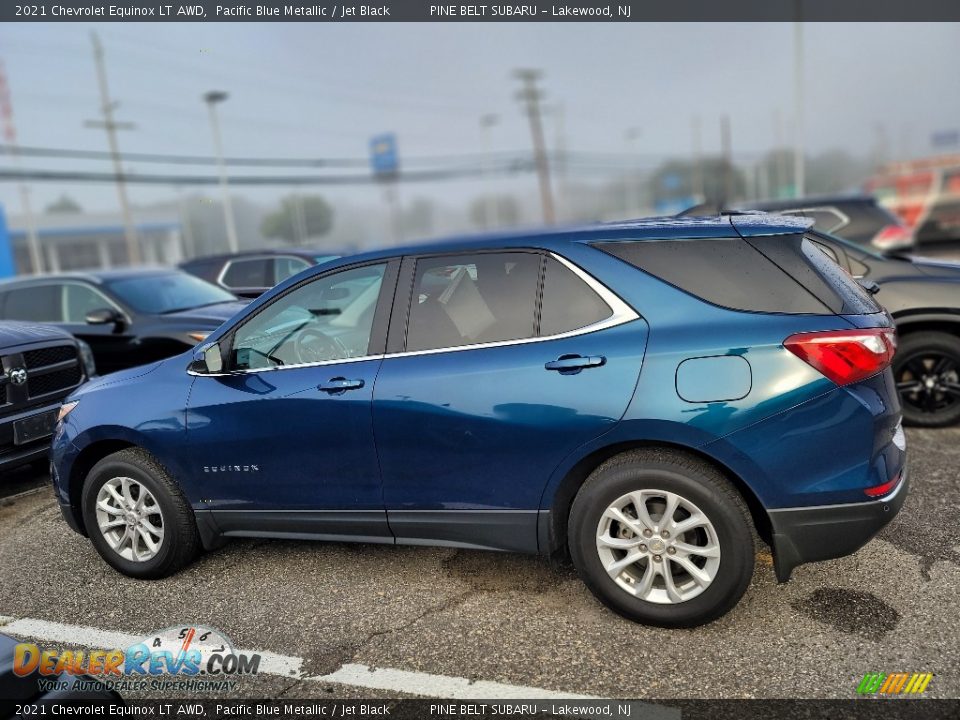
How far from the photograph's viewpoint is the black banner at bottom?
2.58 m

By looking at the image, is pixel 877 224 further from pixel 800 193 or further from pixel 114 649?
pixel 800 193

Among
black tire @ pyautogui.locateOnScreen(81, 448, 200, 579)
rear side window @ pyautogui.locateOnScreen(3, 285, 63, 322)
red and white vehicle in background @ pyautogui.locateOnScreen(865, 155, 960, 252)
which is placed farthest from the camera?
red and white vehicle in background @ pyautogui.locateOnScreen(865, 155, 960, 252)

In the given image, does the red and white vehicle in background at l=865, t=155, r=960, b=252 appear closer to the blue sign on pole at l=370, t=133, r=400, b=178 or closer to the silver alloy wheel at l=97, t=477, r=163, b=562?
the silver alloy wheel at l=97, t=477, r=163, b=562

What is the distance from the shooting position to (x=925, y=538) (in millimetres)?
3879

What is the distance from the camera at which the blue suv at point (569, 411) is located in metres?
2.91

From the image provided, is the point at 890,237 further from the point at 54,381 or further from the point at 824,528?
the point at 54,381

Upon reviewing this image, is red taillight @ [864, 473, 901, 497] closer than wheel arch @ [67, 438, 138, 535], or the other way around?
red taillight @ [864, 473, 901, 497]

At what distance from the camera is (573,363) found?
3.12m

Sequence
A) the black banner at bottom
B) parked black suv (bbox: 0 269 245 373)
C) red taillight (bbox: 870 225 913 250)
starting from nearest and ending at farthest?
1. the black banner at bottom
2. parked black suv (bbox: 0 269 245 373)
3. red taillight (bbox: 870 225 913 250)

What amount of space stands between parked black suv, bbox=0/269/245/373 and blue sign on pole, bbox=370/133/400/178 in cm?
5750

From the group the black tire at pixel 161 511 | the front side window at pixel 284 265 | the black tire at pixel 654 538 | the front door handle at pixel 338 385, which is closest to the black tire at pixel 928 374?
the black tire at pixel 654 538

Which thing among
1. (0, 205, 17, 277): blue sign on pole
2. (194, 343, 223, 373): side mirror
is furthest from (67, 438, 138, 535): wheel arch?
(0, 205, 17, 277): blue sign on pole

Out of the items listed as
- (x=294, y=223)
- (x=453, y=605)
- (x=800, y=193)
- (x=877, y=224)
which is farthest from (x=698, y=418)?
(x=294, y=223)

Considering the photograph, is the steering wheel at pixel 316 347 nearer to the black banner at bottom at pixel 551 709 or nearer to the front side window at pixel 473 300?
the front side window at pixel 473 300
